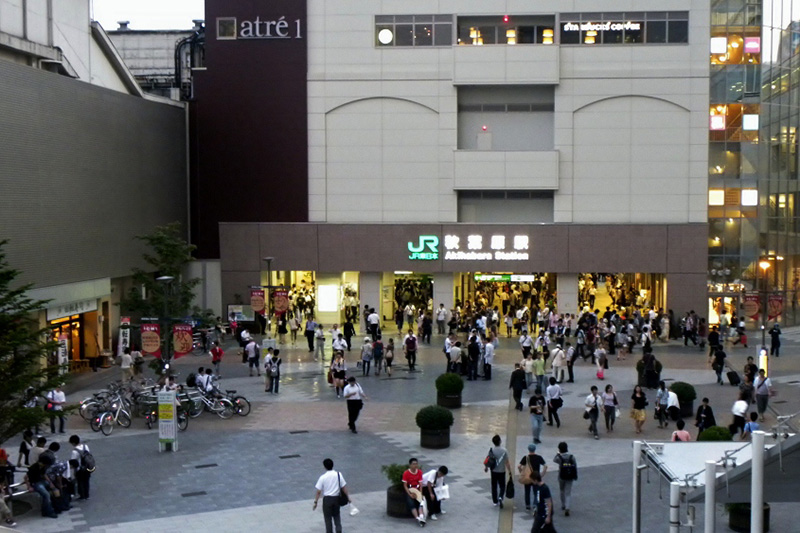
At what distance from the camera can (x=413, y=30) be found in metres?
45.5

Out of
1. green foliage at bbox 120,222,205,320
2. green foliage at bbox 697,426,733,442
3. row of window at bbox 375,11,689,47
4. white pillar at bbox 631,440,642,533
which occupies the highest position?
row of window at bbox 375,11,689,47

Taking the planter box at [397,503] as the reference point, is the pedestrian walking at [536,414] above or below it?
above

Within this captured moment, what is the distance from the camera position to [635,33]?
44.9 m

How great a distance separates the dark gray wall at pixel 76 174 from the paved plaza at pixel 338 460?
469 centimetres

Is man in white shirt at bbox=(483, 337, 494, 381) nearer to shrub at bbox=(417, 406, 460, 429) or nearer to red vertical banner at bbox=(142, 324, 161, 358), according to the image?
shrub at bbox=(417, 406, 460, 429)

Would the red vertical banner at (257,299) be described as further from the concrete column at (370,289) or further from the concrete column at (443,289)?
the concrete column at (443,289)

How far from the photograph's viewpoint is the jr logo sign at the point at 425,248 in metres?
45.6

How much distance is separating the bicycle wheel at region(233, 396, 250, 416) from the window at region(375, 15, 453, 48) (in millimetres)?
23069

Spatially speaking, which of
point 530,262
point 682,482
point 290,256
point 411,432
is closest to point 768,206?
point 530,262

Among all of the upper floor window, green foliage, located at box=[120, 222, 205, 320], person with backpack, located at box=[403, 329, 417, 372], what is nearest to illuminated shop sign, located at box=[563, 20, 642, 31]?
the upper floor window

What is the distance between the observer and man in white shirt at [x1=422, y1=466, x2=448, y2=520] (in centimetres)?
Result: 1786

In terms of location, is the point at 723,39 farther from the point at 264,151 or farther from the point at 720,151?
the point at 264,151

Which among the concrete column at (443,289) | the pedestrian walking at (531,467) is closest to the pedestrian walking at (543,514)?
the pedestrian walking at (531,467)

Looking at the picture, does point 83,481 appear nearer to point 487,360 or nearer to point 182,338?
point 182,338
